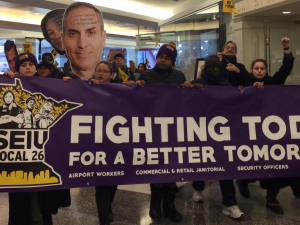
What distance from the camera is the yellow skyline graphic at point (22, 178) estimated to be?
278 centimetres

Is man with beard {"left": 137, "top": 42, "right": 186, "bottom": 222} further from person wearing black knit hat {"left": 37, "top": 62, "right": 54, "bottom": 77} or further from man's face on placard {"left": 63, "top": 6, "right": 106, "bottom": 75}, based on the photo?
man's face on placard {"left": 63, "top": 6, "right": 106, "bottom": 75}

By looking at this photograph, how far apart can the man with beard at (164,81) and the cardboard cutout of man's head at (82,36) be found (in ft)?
4.32

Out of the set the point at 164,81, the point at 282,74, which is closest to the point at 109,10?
the point at 282,74

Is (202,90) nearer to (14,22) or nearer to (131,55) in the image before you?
(14,22)

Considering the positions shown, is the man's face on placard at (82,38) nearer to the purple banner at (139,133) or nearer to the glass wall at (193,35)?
the purple banner at (139,133)

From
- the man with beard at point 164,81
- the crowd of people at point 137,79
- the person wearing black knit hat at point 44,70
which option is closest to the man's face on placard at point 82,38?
the crowd of people at point 137,79

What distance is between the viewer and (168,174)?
3090mm

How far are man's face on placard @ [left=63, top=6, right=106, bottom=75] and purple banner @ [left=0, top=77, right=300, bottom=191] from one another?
5.04 feet

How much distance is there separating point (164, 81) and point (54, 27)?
2047 mm

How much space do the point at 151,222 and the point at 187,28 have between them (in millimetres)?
7224

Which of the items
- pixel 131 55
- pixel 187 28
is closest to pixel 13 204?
pixel 187 28

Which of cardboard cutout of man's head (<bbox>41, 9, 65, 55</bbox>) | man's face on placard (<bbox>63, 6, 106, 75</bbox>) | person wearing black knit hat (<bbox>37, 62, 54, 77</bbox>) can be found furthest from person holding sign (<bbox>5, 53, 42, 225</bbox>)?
cardboard cutout of man's head (<bbox>41, 9, 65, 55</bbox>)

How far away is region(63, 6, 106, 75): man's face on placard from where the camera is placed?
441cm

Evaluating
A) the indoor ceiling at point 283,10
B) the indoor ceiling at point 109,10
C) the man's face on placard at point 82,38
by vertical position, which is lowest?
the man's face on placard at point 82,38
